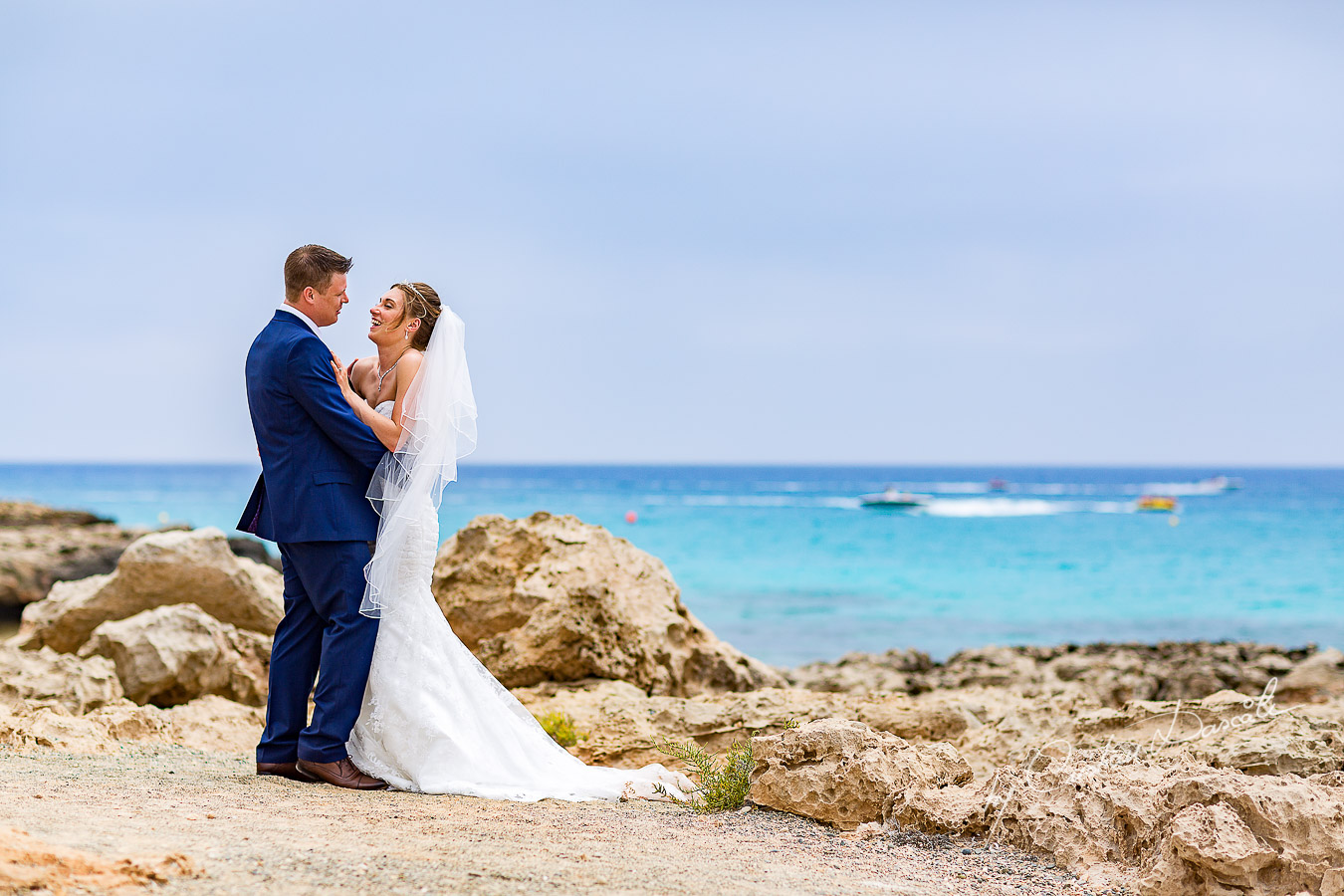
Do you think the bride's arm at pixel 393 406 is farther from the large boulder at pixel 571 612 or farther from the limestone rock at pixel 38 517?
the limestone rock at pixel 38 517

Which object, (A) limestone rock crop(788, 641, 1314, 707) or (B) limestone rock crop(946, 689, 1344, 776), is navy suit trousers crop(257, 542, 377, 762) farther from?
(A) limestone rock crop(788, 641, 1314, 707)

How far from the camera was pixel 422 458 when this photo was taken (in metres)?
5.10

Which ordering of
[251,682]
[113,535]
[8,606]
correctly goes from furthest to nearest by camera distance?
[113,535]
[8,606]
[251,682]

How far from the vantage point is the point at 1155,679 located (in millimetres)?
11359

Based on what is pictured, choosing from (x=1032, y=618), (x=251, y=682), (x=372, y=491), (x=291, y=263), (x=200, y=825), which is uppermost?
(x=291, y=263)

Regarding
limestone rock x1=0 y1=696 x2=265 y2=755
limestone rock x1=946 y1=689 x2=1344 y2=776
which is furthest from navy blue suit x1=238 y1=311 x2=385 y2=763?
limestone rock x1=946 y1=689 x2=1344 y2=776

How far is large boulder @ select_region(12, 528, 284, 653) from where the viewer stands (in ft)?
29.2

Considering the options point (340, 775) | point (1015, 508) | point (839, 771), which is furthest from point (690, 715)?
point (1015, 508)

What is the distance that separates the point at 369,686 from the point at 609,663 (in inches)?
105

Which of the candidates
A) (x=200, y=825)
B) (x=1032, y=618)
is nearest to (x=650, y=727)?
(x=200, y=825)

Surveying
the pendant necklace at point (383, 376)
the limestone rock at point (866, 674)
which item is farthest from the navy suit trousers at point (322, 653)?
the limestone rock at point (866, 674)

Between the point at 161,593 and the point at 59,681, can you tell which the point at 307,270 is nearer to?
the point at 59,681

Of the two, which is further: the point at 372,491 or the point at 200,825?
the point at 372,491

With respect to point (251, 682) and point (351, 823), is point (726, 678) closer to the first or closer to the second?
point (251, 682)
